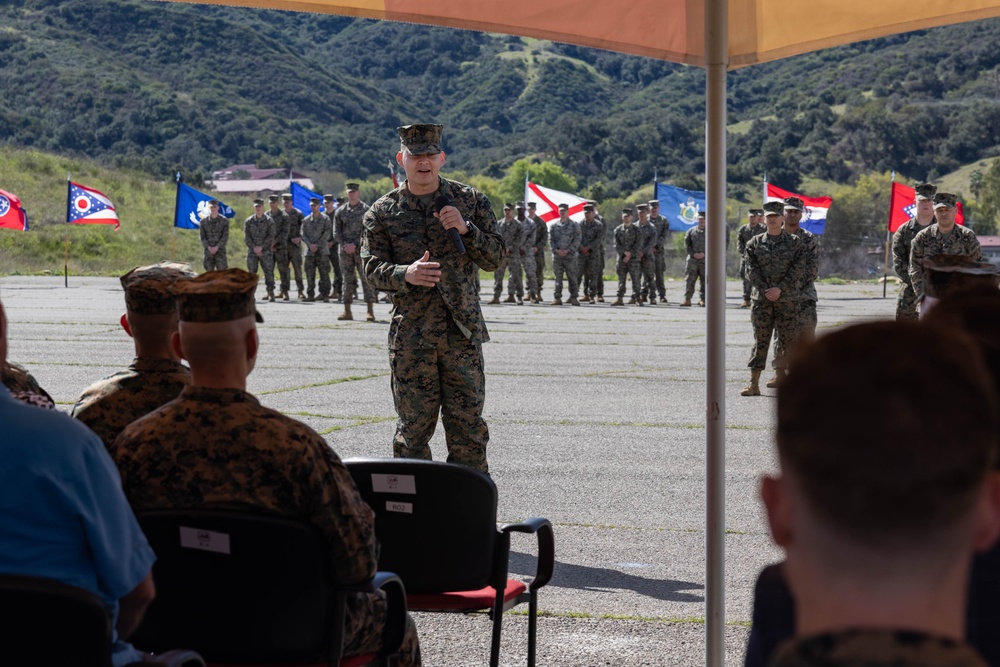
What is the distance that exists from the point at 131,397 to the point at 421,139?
2.26 m

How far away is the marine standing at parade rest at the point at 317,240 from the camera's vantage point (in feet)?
85.8

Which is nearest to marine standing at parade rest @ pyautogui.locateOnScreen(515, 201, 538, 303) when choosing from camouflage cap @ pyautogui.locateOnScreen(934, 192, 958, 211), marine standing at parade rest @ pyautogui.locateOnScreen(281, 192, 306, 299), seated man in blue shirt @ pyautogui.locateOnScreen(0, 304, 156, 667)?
marine standing at parade rest @ pyautogui.locateOnScreen(281, 192, 306, 299)

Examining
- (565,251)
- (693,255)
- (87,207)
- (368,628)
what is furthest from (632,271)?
(368,628)

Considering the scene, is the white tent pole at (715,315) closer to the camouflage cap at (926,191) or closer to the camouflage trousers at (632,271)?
the camouflage cap at (926,191)

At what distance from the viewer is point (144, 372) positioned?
384cm

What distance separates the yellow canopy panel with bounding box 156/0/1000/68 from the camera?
3.59 meters

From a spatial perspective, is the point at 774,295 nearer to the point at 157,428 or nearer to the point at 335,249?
the point at 157,428

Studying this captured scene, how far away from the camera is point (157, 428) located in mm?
2906

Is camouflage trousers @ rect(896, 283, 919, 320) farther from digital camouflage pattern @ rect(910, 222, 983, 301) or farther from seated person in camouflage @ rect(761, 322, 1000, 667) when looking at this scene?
seated person in camouflage @ rect(761, 322, 1000, 667)

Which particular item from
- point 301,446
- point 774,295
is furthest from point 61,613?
point 774,295

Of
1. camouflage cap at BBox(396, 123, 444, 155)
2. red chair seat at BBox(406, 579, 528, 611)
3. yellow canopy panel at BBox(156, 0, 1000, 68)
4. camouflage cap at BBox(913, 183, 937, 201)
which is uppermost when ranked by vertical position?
camouflage cap at BBox(913, 183, 937, 201)

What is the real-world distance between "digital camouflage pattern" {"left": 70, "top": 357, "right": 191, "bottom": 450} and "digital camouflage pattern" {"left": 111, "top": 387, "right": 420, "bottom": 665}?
0.88 metres

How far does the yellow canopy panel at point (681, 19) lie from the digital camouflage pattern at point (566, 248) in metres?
23.5

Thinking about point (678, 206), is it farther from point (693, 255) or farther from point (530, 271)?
point (530, 271)
